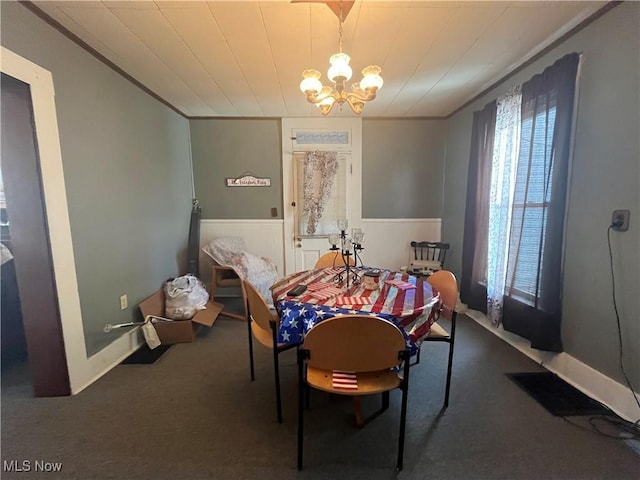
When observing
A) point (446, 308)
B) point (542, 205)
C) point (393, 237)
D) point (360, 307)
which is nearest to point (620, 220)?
point (542, 205)

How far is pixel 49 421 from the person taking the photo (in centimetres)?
165

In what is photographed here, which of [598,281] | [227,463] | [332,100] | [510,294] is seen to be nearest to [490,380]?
[510,294]

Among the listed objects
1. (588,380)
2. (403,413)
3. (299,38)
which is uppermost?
(299,38)

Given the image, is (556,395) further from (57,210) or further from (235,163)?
(235,163)

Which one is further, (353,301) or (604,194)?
(604,194)

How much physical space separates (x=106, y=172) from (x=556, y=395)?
3674 millimetres

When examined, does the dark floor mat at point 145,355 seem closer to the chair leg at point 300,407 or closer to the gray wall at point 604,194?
the chair leg at point 300,407

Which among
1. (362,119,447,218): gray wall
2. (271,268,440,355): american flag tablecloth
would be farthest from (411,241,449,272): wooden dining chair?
(271,268,440,355): american flag tablecloth

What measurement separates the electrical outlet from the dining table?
44.7 inches

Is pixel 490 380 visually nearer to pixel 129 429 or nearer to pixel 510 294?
pixel 510 294

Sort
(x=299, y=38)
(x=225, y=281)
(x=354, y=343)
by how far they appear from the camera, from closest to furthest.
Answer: (x=354, y=343) → (x=299, y=38) → (x=225, y=281)

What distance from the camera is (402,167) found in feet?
12.7

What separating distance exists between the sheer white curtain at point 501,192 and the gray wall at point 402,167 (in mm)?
1223

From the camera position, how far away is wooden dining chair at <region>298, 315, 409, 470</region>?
3.95 ft
